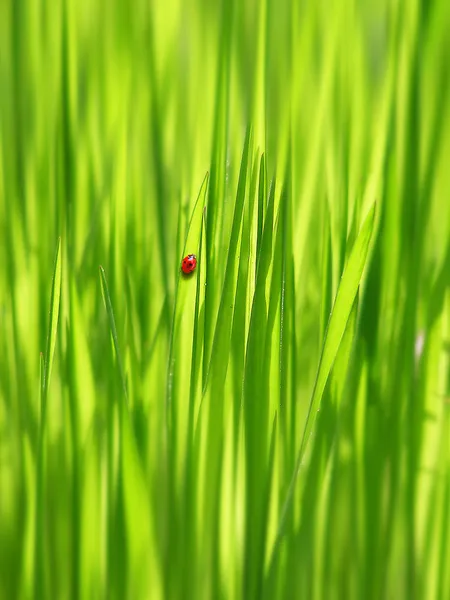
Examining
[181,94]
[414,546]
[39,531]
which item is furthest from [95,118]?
[414,546]

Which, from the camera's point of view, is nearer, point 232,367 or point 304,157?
point 232,367

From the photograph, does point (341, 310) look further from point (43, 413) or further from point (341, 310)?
point (43, 413)

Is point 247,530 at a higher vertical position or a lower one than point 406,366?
lower

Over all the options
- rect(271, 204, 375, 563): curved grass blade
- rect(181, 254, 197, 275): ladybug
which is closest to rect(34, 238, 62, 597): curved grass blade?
rect(181, 254, 197, 275): ladybug

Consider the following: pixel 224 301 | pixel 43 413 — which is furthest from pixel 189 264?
pixel 43 413

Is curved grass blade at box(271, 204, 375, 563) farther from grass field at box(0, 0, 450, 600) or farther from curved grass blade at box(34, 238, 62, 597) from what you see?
curved grass blade at box(34, 238, 62, 597)

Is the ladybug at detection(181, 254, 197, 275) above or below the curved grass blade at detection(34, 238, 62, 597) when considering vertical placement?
above

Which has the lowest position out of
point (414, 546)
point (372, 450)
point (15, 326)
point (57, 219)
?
point (414, 546)

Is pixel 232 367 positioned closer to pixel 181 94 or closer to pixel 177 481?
pixel 177 481
